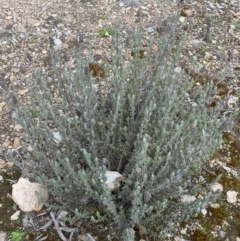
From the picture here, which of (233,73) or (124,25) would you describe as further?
(124,25)

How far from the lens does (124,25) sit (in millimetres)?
4180

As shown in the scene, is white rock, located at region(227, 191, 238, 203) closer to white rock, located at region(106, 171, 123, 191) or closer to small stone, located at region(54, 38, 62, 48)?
white rock, located at region(106, 171, 123, 191)

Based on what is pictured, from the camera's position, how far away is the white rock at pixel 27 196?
2.86m

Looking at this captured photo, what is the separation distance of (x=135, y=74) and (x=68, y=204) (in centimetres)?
96

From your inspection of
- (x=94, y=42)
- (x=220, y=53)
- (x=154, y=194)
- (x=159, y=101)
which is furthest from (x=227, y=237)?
(x=94, y=42)

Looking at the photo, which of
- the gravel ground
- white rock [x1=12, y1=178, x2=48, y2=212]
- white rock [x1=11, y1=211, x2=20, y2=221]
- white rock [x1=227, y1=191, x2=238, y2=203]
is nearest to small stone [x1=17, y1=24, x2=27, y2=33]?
the gravel ground

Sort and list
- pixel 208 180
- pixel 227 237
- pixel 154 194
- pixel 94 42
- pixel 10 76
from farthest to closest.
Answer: pixel 94 42 → pixel 10 76 → pixel 208 180 → pixel 227 237 → pixel 154 194

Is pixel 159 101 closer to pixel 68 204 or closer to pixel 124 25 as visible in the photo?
pixel 68 204

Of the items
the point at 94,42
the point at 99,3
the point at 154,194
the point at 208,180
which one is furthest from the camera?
the point at 99,3

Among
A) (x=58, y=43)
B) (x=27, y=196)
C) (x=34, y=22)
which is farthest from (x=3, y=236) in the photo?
(x=34, y=22)

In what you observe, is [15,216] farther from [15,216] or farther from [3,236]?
[3,236]

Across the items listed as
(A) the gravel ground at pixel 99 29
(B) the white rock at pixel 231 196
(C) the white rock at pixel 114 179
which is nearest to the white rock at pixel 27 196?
(C) the white rock at pixel 114 179

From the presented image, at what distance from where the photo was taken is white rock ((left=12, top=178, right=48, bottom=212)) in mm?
2861

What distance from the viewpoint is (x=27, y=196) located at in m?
2.87
